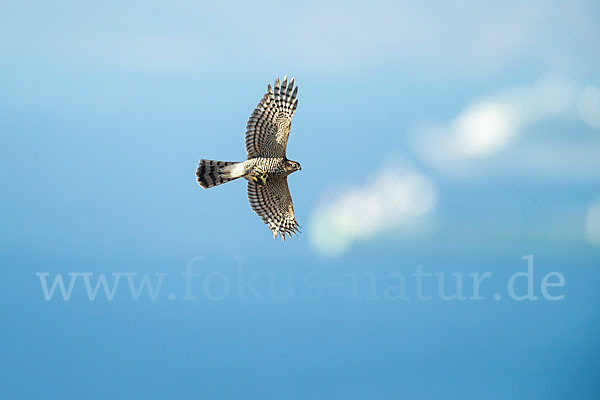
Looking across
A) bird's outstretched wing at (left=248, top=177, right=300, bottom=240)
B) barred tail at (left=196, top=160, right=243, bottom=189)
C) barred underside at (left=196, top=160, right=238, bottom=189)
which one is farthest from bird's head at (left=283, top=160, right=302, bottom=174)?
barred underside at (left=196, top=160, right=238, bottom=189)

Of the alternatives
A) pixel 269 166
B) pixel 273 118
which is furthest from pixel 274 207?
pixel 273 118

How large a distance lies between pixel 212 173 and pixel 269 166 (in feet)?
3.94

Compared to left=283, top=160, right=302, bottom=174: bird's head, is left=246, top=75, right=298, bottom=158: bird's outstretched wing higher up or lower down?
higher up

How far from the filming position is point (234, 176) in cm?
2039

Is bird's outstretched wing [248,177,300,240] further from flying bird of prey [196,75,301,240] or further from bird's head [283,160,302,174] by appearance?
bird's head [283,160,302,174]

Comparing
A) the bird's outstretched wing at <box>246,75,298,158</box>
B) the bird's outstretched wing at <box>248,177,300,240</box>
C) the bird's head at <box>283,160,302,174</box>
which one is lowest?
the bird's outstretched wing at <box>248,177,300,240</box>

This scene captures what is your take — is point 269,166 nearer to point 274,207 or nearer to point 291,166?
point 291,166

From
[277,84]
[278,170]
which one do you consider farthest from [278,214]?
[277,84]

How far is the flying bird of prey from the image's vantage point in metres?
19.9

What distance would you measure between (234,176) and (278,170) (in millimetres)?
914

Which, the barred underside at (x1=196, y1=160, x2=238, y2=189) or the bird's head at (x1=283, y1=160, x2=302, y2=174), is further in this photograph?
the barred underside at (x1=196, y1=160, x2=238, y2=189)

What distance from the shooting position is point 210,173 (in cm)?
2045

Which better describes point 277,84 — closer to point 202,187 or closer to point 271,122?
point 271,122

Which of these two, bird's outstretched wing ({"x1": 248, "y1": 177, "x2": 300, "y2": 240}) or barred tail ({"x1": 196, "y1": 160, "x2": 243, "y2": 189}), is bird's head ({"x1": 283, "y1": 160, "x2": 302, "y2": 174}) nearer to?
bird's outstretched wing ({"x1": 248, "y1": 177, "x2": 300, "y2": 240})
